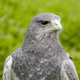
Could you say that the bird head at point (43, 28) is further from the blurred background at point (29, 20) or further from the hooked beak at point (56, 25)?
the blurred background at point (29, 20)

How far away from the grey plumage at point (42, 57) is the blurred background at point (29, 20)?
2.28 meters

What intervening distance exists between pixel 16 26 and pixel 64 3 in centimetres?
171

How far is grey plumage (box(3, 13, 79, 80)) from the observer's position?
7645 millimetres

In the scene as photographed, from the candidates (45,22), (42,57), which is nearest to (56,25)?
(45,22)

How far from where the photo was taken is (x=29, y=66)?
7.67 meters

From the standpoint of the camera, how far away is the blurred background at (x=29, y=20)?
34.8 ft

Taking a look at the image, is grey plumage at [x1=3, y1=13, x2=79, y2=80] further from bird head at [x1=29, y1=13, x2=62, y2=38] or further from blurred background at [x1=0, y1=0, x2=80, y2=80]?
blurred background at [x1=0, y1=0, x2=80, y2=80]

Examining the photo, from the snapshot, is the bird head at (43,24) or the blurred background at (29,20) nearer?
the bird head at (43,24)

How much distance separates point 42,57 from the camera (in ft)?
25.3

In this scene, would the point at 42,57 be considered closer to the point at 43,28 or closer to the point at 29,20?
the point at 43,28

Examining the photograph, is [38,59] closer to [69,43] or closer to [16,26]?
[16,26]

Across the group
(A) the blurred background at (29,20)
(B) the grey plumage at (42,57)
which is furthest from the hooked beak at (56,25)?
(A) the blurred background at (29,20)

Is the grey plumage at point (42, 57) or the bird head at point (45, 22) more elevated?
the bird head at point (45, 22)

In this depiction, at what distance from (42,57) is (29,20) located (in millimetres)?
3527
